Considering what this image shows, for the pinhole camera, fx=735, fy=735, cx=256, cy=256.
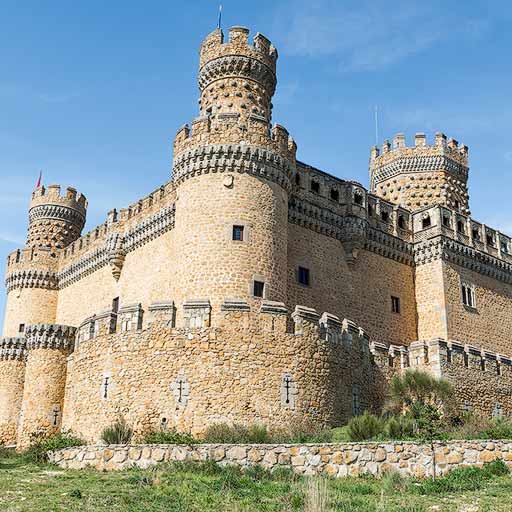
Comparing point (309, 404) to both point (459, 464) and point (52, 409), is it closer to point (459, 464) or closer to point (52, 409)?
point (459, 464)

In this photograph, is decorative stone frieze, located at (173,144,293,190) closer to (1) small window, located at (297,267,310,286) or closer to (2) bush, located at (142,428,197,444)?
(1) small window, located at (297,267,310,286)

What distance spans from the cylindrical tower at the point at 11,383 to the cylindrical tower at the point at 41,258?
442 cm

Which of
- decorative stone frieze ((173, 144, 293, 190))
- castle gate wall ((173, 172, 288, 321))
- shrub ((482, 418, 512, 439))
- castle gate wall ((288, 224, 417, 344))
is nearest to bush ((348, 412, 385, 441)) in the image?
shrub ((482, 418, 512, 439))

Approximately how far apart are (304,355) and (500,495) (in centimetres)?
806

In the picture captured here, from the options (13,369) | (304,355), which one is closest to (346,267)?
(304,355)

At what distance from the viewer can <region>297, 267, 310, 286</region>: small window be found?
84.9 ft

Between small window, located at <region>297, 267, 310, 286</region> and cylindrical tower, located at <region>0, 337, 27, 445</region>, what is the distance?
11.8 metres

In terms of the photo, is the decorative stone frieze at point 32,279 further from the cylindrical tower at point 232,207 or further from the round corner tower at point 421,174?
the round corner tower at point 421,174

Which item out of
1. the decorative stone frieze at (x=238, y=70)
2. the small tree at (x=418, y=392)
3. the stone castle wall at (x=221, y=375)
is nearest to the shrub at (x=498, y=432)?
the small tree at (x=418, y=392)

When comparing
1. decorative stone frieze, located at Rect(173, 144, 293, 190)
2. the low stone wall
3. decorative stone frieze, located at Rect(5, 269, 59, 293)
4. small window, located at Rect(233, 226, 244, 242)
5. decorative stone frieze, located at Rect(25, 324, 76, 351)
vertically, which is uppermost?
decorative stone frieze, located at Rect(173, 144, 293, 190)

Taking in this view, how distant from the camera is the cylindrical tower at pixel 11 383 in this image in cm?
2908

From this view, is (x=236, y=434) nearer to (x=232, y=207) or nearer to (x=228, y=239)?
(x=228, y=239)

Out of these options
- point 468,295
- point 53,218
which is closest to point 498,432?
point 468,295

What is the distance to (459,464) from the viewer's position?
14523 millimetres
